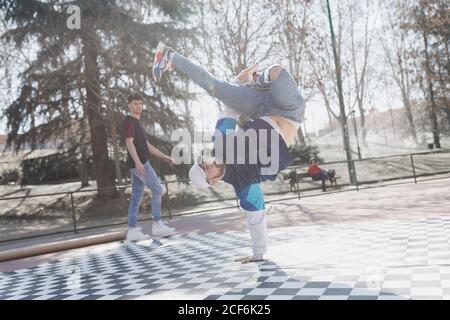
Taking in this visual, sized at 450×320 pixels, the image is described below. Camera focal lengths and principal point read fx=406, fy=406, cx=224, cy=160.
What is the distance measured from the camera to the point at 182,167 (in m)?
14.6

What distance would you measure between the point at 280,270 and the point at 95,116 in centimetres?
1237

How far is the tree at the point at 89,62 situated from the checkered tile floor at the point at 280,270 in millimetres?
9614

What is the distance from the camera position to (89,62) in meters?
13.3

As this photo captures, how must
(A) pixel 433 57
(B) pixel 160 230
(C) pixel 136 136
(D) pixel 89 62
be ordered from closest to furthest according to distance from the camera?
(C) pixel 136 136 → (B) pixel 160 230 → (D) pixel 89 62 → (A) pixel 433 57

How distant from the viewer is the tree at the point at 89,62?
13.3 metres

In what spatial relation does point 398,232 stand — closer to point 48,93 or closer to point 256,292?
point 256,292

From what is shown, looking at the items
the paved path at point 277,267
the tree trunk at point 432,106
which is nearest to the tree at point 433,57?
the tree trunk at point 432,106

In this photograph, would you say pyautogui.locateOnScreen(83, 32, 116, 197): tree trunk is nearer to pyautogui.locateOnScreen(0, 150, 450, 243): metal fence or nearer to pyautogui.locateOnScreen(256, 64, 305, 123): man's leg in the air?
pyautogui.locateOnScreen(0, 150, 450, 243): metal fence

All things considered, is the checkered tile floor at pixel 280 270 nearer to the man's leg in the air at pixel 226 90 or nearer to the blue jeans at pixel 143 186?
the blue jeans at pixel 143 186

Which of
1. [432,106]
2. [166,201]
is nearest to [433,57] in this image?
[432,106]

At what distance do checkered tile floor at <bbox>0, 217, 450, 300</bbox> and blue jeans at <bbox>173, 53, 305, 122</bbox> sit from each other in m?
1.22

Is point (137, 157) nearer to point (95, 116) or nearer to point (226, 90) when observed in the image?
point (226, 90)

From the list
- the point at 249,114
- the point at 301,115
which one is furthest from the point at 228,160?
the point at 301,115
